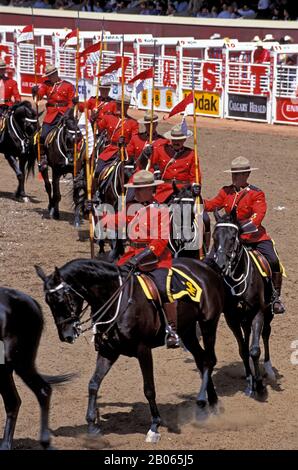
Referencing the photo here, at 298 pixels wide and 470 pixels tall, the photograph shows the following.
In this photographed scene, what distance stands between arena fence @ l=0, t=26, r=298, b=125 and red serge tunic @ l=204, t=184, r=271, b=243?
14139 mm

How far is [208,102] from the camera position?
28.0 metres

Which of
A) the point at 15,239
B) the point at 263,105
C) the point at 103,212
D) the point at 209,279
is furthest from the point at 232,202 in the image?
the point at 263,105

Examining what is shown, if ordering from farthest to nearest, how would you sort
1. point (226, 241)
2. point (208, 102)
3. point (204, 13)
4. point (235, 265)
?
point (204, 13) → point (208, 102) → point (235, 265) → point (226, 241)

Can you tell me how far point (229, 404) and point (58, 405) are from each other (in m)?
1.74

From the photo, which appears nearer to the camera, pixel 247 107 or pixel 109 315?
pixel 109 315

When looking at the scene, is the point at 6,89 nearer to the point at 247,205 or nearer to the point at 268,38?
the point at 247,205

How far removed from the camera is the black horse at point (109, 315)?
Result: 855cm

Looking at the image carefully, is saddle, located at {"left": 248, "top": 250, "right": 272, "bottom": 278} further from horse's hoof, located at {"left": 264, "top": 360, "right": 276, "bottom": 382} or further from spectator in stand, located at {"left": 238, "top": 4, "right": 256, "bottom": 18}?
spectator in stand, located at {"left": 238, "top": 4, "right": 256, "bottom": 18}

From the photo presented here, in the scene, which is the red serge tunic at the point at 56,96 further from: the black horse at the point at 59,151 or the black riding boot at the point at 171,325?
the black riding boot at the point at 171,325

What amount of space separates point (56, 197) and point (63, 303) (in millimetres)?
9429

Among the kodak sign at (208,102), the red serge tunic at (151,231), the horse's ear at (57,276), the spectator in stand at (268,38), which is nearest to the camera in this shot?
the horse's ear at (57,276)

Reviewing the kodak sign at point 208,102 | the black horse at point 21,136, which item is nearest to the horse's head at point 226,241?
the black horse at point 21,136

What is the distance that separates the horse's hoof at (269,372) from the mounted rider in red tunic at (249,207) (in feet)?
1.97

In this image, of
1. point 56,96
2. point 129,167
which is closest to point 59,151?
point 56,96
